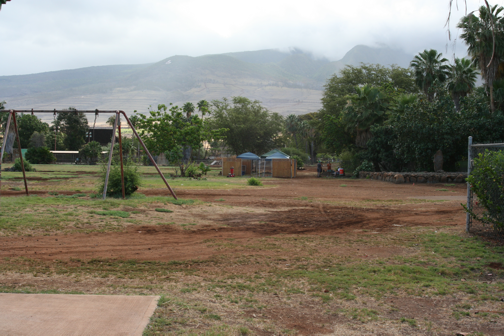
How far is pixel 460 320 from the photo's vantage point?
4.25 metres

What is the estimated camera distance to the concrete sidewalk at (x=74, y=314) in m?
3.52

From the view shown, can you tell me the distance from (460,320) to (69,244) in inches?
260

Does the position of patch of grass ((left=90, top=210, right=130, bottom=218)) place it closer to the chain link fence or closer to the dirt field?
the dirt field

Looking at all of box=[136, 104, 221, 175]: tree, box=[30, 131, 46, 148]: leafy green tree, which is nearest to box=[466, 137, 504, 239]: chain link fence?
box=[136, 104, 221, 175]: tree

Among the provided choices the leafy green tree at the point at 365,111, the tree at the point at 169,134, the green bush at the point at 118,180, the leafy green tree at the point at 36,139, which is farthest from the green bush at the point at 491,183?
the leafy green tree at the point at 36,139

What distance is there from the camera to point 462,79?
116 ft

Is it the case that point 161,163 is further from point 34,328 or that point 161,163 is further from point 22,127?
point 34,328

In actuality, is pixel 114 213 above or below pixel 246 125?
below

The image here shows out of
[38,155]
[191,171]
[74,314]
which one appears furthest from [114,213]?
[38,155]

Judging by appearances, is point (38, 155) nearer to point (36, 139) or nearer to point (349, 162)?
point (36, 139)

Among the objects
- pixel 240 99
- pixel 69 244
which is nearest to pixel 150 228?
pixel 69 244

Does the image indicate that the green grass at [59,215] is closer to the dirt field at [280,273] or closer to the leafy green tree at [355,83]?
the dirt field at [280,273]

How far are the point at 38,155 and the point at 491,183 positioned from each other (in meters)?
58.9

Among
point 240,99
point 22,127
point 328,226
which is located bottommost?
point 328,226
